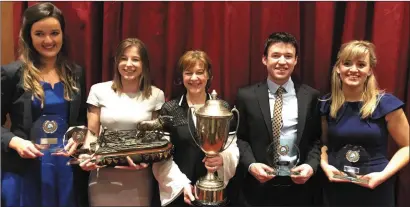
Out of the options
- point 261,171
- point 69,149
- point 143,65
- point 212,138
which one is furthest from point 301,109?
point 69,149

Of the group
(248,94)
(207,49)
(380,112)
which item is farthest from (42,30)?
(380,112)

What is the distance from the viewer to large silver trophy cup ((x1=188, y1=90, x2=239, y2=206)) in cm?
162

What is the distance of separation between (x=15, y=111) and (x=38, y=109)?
0.36 ft

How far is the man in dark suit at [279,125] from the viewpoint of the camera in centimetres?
180

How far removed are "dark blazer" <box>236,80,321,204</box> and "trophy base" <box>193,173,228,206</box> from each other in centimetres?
18

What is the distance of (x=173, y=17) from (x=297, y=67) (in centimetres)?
70

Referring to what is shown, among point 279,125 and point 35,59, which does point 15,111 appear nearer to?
point 35,59

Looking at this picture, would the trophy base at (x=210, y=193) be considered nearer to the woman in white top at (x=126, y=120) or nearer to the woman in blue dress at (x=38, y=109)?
the woman in white top at (x=126, y=120)

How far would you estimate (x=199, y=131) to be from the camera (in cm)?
166

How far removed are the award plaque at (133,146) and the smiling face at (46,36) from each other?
439 mm

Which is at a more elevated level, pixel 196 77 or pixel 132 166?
pixel 196 77

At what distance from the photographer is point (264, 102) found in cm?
184

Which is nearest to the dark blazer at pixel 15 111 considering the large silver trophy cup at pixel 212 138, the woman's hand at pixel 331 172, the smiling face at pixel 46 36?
the smiling face at pixel 46 36

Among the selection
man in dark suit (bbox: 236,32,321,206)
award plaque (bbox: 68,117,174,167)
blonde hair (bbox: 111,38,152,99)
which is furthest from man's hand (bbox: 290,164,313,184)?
blonde hair (bbox: 111,38,152,99)
